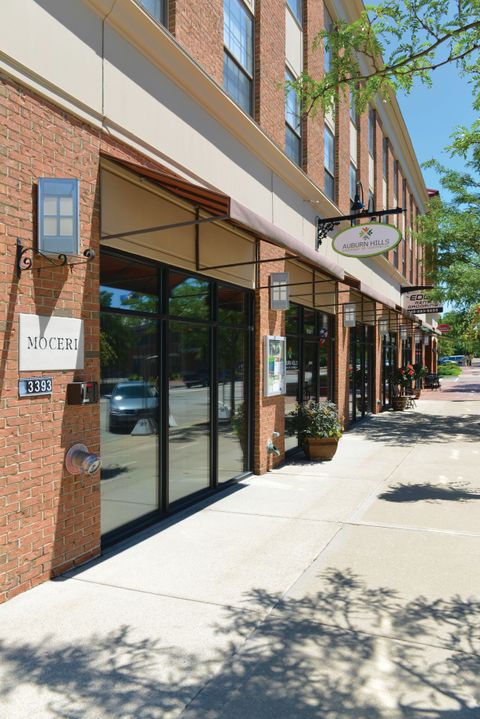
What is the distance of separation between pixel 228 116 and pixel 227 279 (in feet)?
7.74

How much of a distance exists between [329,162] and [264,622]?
12303 mm

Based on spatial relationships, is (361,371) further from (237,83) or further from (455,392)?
(455,392)

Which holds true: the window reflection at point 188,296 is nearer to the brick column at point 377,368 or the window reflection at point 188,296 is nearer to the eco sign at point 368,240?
the eco sign at point 368,240

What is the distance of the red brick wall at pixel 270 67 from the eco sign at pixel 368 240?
2108 mm

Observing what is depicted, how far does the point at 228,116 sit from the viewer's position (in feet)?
26.6

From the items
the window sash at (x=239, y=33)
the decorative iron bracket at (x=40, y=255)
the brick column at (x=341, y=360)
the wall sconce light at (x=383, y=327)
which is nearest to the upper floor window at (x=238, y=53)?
the window sash at (x=239, y=33)

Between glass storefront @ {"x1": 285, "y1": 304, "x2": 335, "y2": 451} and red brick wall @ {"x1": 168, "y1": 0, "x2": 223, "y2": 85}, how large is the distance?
4.89 metres

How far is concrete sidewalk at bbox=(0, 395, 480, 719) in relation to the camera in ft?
10.9

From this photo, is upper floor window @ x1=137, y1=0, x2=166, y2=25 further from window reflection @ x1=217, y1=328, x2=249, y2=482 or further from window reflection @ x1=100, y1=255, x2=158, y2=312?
window reflection @ x1=217, y1=328, x2=249, y2=482

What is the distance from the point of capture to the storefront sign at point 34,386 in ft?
15.4

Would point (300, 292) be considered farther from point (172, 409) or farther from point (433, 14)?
point (433, 14)

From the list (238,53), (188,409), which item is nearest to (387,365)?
(238,53)

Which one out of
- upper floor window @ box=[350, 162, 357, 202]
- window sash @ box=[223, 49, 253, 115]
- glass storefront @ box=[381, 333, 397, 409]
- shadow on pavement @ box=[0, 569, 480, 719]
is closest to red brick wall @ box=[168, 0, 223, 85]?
window sash @ box=[223, 49, 253, 115]

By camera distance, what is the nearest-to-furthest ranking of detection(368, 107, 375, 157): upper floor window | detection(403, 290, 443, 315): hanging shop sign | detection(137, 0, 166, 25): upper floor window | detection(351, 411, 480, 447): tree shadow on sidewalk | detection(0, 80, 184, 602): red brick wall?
detection(0, 80, 184, 602): red brick wall → detection(137, 0, 166, 25): upper floor window → detection(351, 411, 480, 447): tree shadow on sidewalk → detection(368, 107, 375, 157): upper floor window → detection(403, 290, 443, 315): hanging shop sign
